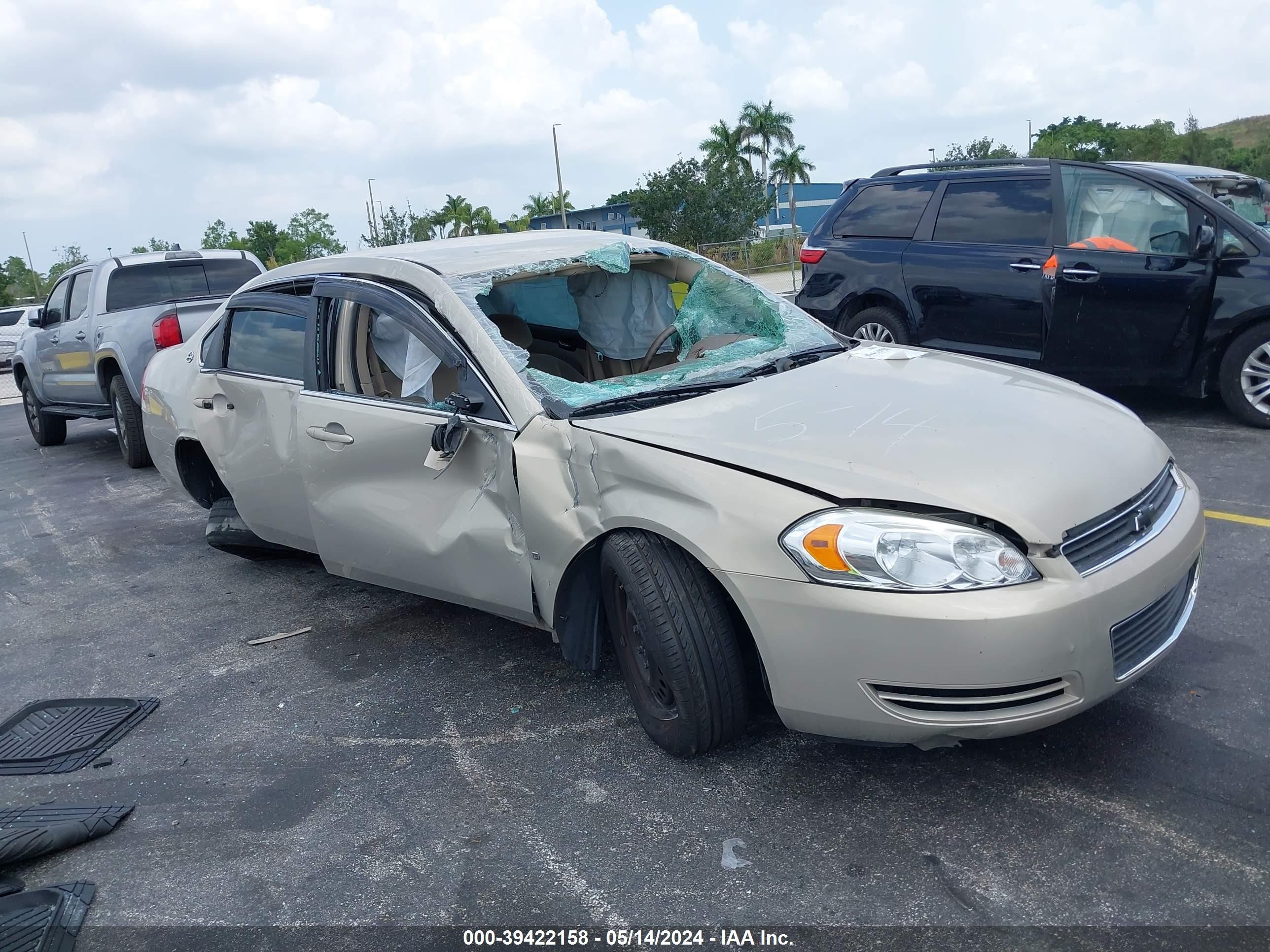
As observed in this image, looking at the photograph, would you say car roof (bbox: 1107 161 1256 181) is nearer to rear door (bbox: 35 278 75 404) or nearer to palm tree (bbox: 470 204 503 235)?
rear door (bbox: 35 278 75 404)

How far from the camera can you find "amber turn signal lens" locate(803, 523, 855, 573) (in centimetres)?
258

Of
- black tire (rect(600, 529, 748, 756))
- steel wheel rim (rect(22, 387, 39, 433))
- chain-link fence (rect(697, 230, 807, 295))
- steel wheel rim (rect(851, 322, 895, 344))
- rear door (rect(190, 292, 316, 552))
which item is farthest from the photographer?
chain-link fence (rect(697, 230, 807, 295))

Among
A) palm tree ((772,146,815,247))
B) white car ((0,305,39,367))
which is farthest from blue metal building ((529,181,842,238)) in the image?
white car ((0,305,39,367))

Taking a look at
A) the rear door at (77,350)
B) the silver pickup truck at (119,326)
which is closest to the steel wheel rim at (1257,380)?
the silver pickup truck at (119,326)

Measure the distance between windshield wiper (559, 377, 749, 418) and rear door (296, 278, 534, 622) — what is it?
241 millimetres

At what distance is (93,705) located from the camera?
13.2ft

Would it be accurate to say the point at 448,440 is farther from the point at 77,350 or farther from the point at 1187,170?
the point at 77,350

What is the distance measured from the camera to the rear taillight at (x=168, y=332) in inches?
312

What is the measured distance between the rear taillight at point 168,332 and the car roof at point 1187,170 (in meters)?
6.86

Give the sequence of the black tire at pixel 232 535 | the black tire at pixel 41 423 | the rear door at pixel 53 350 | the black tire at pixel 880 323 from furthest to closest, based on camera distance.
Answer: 1. the black tire at pixel 41 423
2. the rear door at pixel 53 350
3. the black tire at pixel 880 323
4. the black tire at pixel 232 535

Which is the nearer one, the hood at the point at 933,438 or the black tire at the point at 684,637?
the hood at the point at 933,438

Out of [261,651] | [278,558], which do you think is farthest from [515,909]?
[278,558]

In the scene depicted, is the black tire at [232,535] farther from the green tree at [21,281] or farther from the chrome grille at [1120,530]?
the green tree at [21,281]

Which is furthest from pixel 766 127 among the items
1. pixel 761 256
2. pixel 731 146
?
pixel 761 256
